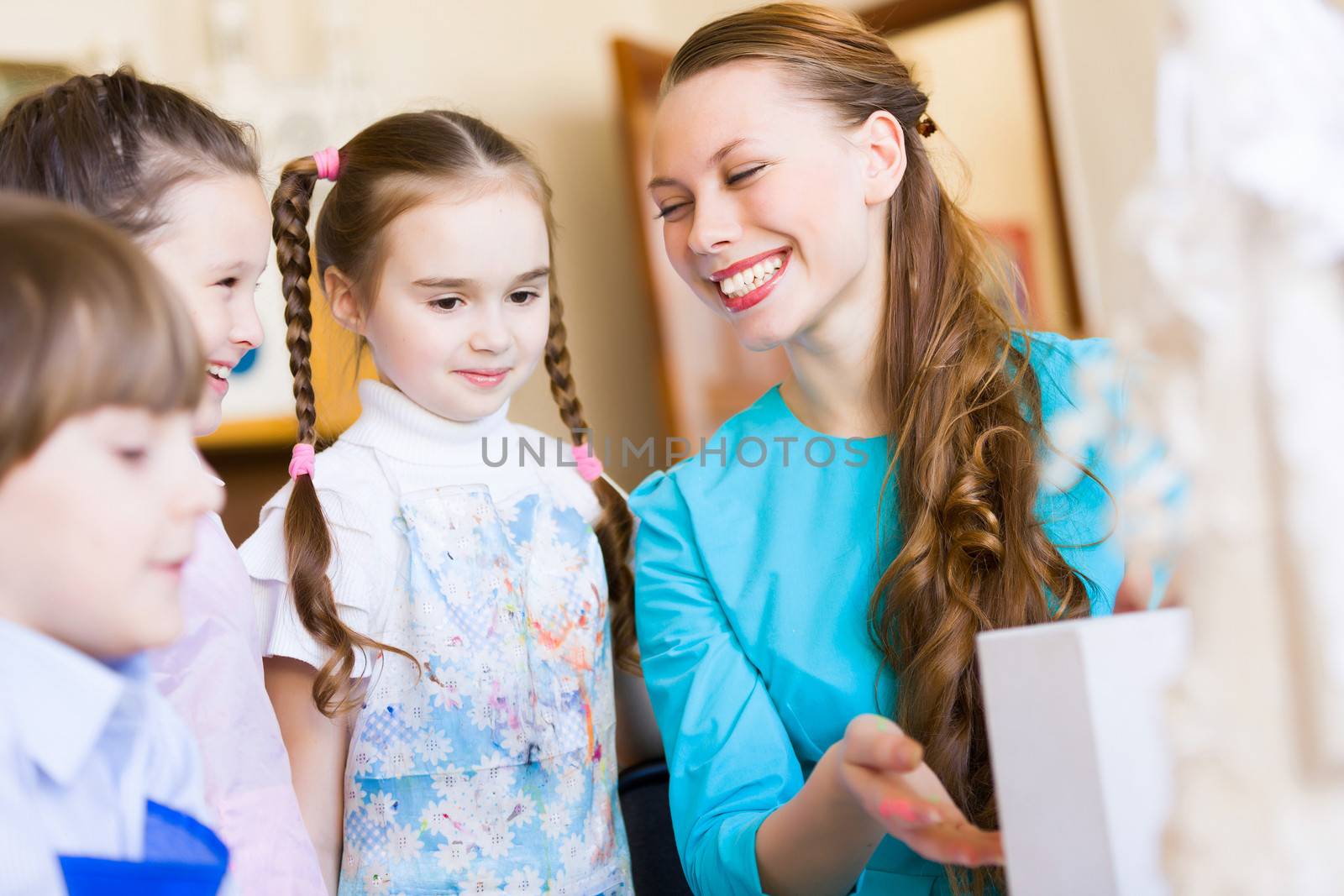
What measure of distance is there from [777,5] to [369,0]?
176cm

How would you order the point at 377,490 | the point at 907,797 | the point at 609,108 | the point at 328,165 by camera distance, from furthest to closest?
1. the point at 609,108
2. the point at 328,165
3. the point at 377,490
4. the point at 907,797

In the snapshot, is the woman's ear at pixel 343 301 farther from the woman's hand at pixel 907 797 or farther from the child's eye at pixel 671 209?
the woman's hand at pixel 907 797

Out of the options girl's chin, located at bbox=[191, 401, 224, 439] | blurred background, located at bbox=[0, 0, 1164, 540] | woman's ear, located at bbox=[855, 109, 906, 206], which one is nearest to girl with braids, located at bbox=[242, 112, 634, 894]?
girl's chin, located at bbox=[191, 401, 224, 439]

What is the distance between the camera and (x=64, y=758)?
26.2 inches

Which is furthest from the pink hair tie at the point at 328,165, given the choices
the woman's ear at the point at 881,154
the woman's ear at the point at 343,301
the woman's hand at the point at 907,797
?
the woman's hand at the point at 907,797

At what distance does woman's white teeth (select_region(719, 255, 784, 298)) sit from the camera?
126cm

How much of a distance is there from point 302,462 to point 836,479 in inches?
21.5

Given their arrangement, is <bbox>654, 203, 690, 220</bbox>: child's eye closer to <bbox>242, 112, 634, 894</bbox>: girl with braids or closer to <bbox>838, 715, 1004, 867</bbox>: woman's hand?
<bbox>242, 112, 634, 894</bbox>: girl with braids

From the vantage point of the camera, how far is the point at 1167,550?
534mm

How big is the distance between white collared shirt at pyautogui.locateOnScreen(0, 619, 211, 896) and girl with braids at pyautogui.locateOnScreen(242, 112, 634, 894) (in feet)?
1.41

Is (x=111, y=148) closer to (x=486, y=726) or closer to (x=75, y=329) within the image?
(x=75, y=329)

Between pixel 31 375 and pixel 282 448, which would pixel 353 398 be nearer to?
pixel 282 448

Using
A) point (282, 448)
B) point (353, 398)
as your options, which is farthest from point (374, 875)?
point (282, 448)

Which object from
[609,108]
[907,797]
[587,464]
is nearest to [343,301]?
[587,464]
